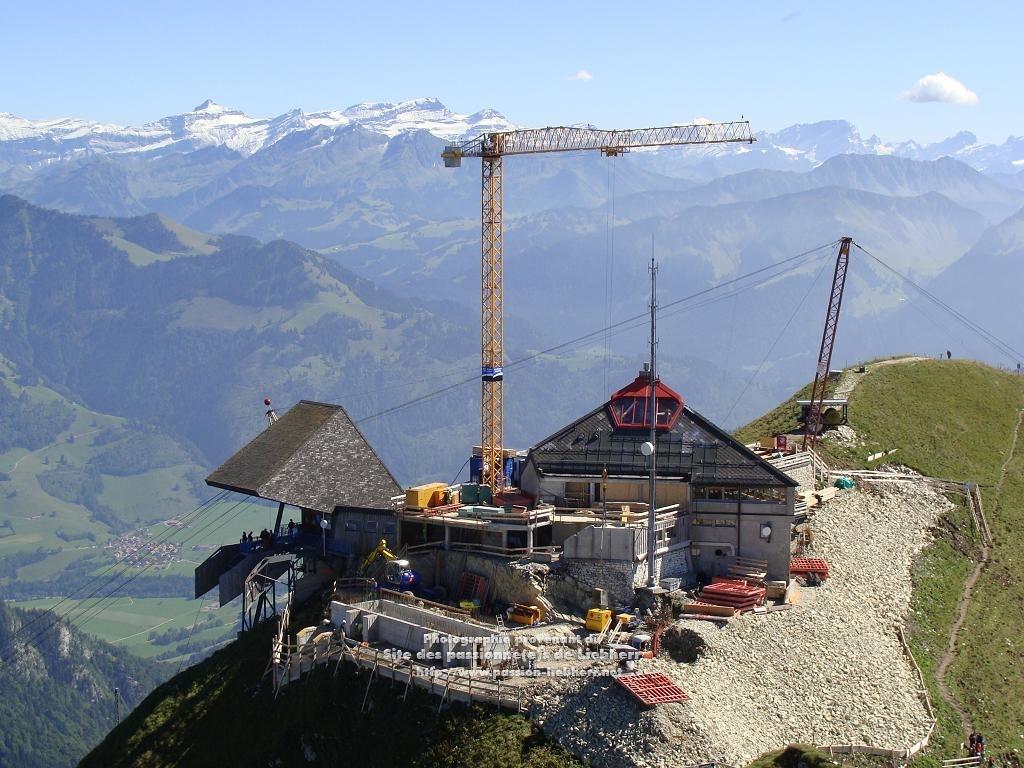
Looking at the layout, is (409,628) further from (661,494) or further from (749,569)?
(749,569)

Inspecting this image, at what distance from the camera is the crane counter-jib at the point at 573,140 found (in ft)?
377

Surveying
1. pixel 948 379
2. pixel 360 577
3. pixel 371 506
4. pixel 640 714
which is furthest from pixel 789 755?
pixel 948 379

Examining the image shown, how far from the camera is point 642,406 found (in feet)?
230

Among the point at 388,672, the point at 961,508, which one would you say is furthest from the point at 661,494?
the point at 961,508

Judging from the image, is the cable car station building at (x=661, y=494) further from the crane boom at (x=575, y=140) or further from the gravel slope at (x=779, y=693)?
the crane boom at (x=575, y=140)

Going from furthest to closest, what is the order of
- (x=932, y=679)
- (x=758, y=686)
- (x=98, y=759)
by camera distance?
(x=98, y=759) < (x=932, y=679) < (x=758, y=686)

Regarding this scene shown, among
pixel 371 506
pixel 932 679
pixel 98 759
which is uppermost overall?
pixel 371 506

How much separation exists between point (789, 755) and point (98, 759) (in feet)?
129

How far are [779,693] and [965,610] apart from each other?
67.8ft

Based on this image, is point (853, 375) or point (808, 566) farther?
point (853, 375)

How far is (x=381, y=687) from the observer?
52.5 metres

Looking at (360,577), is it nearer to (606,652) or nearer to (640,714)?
(606,652)

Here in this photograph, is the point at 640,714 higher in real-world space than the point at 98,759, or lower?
higher

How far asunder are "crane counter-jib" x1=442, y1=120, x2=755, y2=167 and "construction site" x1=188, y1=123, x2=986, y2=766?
40.4 m
